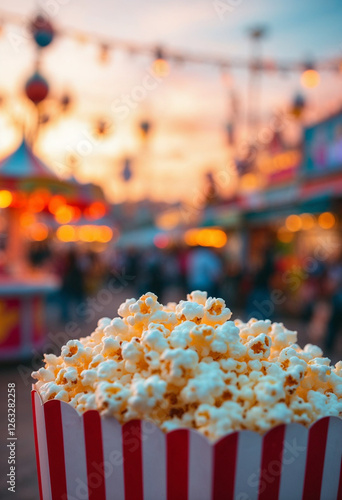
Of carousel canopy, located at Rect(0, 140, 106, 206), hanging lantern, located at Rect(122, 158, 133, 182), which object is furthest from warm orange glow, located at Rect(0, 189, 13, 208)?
hanging lantern, located at Rect(122, 158, 133, 182)

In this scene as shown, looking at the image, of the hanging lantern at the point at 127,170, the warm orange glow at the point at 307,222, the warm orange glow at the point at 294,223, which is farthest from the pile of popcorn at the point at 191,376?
the warm orange glow at the point at 294,223

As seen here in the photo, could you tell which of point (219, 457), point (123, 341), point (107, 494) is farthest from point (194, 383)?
point (107, 494)

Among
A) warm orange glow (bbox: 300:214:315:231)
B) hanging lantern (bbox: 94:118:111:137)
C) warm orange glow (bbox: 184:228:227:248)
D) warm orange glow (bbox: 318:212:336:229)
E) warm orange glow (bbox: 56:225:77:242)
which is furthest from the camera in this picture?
warm orange glow (bbox: 56:225:77:242)

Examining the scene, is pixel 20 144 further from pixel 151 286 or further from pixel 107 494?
pixel 107 494

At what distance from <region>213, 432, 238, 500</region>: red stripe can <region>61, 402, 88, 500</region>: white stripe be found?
43cm

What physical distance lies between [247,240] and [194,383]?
16.5m

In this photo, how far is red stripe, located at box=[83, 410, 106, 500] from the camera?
1393mm

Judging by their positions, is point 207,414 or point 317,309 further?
point 317,309

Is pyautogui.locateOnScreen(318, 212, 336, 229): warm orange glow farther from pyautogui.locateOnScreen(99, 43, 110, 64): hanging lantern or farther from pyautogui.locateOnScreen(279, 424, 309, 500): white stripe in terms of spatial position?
pyautogui.locateOnScreen(279, 424, 309, 500): white stripe

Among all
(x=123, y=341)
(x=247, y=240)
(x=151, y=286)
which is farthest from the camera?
(x=247, y=240)

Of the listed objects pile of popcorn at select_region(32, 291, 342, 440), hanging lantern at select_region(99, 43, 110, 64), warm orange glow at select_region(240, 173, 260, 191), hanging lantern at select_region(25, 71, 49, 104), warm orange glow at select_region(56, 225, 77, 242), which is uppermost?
warm orange glow at select_region(240, 173, 260, 191)

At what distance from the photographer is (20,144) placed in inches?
293

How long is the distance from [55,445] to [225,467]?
562mm

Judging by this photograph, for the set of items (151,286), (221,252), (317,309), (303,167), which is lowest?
(317,309)
